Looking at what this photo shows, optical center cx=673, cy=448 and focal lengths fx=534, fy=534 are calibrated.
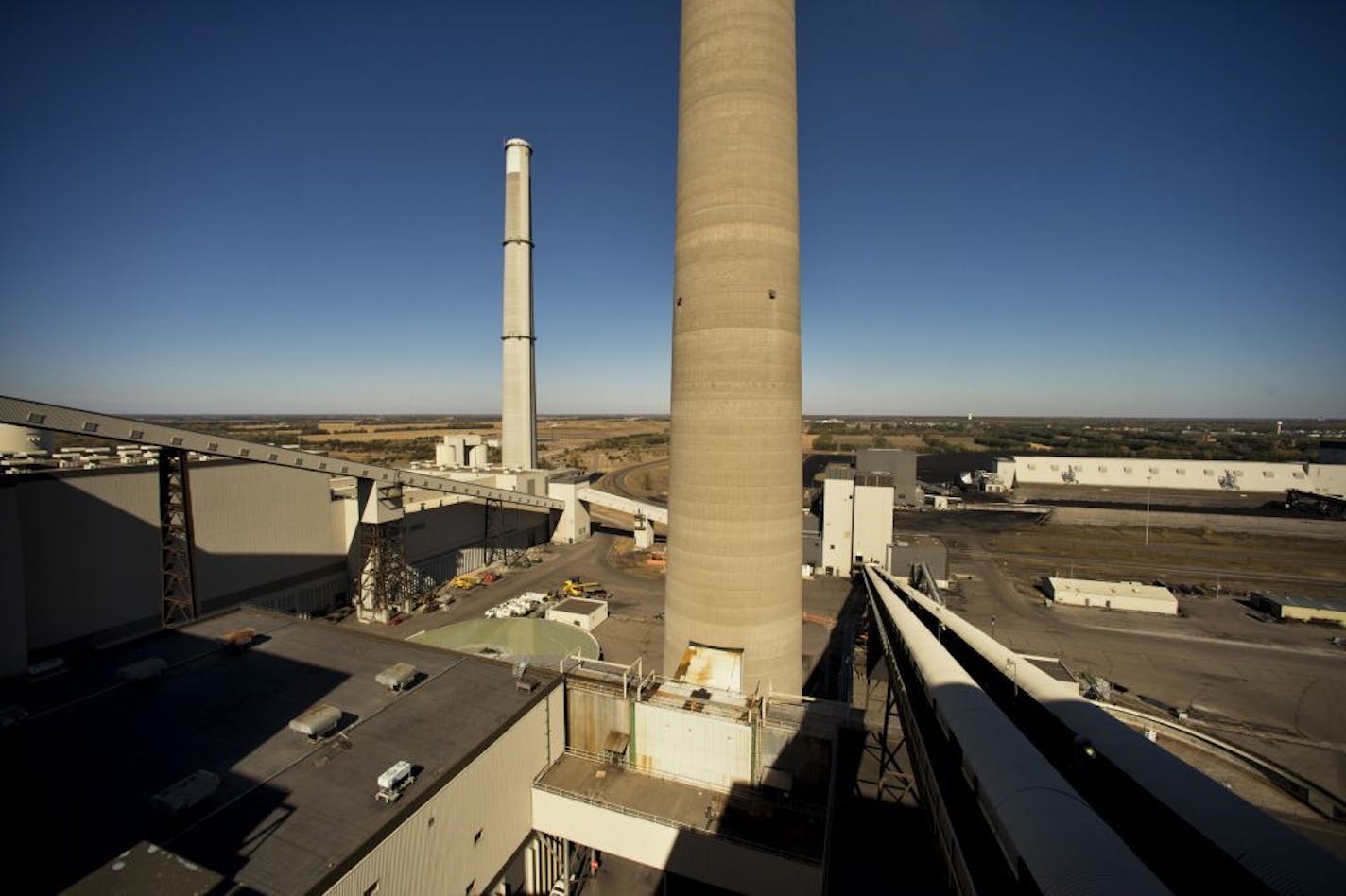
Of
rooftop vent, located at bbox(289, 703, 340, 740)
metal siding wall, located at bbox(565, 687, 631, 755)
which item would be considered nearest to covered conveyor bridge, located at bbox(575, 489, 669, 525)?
metal siding wall, located at bbox(565, 687, 631, 755)

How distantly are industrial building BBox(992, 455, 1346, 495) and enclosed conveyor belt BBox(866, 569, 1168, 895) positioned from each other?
88730 mm

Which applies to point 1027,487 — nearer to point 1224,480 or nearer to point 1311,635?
point 1224,480

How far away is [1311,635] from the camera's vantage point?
33.3 meters

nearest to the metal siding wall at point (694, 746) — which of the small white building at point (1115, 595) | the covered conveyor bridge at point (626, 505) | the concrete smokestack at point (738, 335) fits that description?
the concrete smokestack at point (738, 335)

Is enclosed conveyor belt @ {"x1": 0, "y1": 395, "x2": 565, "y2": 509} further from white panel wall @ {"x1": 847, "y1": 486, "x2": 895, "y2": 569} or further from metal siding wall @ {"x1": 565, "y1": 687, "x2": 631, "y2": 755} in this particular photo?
white panel wall @ {"x1": 847, "y1": 486, "x2": 895, "y2": 569}

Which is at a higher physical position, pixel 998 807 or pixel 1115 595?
pixel 998 807

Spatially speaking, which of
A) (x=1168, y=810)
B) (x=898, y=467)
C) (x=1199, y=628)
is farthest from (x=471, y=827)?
(x=898, y=467)

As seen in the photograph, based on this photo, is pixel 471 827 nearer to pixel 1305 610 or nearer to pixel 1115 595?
pixel 1115 595

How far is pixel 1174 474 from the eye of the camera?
291 ft

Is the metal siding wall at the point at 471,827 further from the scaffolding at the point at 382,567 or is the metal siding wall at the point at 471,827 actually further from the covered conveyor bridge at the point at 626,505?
the covered conveyor bridge at the point at 626,505

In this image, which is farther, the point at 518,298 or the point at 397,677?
the point at 518,298

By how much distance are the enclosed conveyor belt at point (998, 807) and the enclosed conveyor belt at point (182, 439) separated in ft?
92.7

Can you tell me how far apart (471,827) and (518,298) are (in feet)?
150

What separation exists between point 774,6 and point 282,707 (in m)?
26.2
